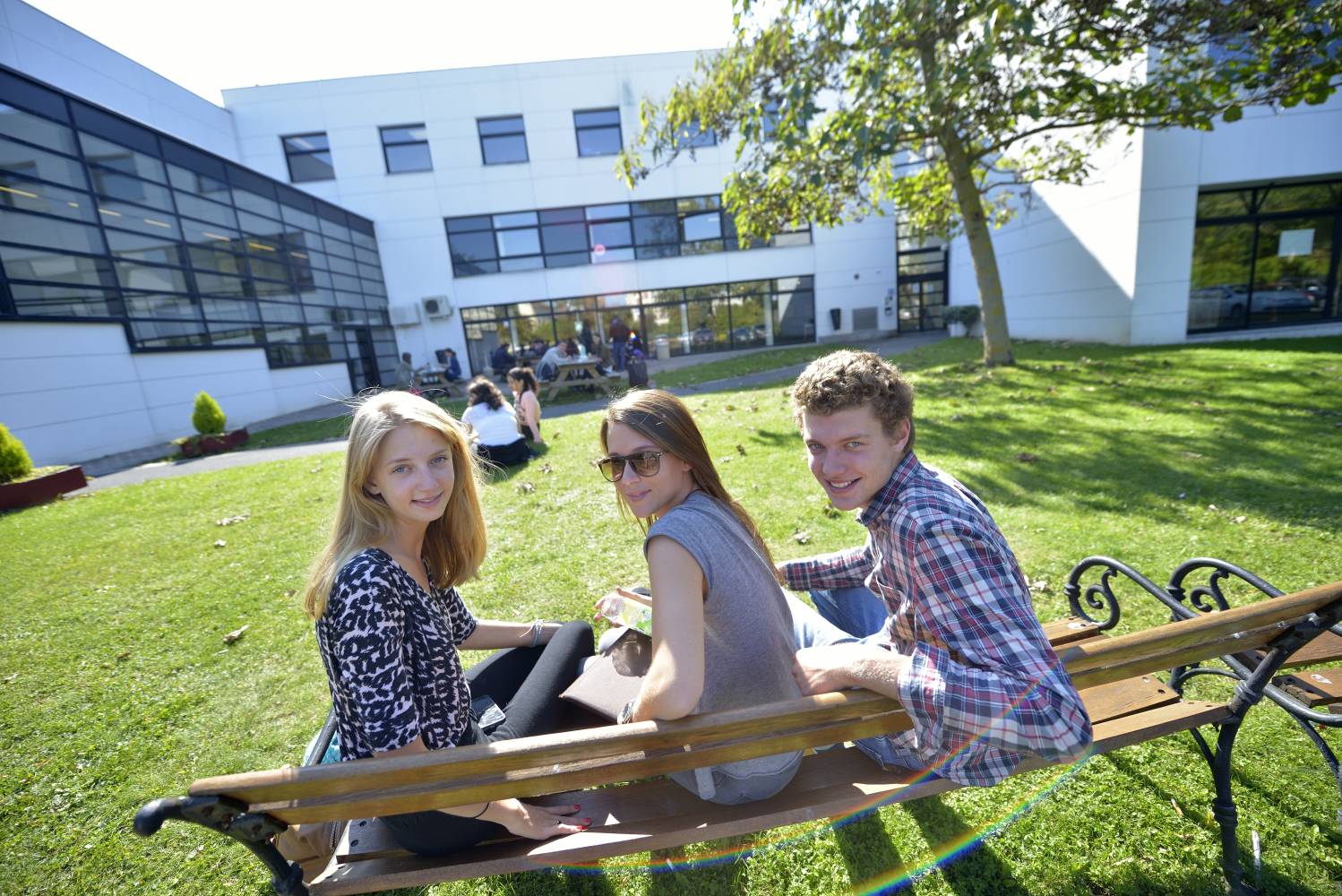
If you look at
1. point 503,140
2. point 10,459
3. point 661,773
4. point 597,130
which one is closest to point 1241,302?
point 661,773

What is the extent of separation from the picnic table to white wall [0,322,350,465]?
16.6ft

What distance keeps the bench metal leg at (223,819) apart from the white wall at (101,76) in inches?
731

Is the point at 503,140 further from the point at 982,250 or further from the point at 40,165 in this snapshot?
the point at 982,250

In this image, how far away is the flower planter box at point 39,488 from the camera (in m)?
7.41

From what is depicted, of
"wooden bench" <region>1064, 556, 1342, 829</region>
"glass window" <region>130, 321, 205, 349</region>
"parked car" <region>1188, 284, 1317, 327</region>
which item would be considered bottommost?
"wooden bench" <region>1064, 556, 1342, 829</region>

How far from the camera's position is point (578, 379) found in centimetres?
1459

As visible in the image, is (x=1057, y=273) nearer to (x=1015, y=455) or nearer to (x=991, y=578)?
(x=1015, y=455)

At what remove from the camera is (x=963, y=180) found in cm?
1015

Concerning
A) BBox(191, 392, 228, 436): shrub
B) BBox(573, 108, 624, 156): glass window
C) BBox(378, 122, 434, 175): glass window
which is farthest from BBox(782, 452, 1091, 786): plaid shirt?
BBox(378, 122, 434, 175): glass window

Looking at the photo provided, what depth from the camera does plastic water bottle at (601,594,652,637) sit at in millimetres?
2242

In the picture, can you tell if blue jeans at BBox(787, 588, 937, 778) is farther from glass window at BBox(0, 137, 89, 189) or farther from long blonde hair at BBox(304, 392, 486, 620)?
glass window at BBox(0, 137, 89, 189)

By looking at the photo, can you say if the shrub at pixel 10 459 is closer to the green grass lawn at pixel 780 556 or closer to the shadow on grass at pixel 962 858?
the green grass lawn at pixel 780 556

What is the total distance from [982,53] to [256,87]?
2690 cm

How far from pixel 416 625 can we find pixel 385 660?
0.20 m
